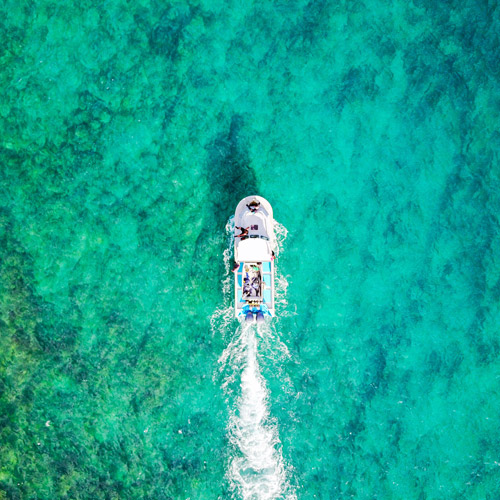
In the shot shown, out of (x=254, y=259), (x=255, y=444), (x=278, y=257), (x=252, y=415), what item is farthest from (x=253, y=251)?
(x=255, y=444)

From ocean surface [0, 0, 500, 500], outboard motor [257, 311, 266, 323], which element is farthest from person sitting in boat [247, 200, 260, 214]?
outboard motor [257, 311, 266, 323]

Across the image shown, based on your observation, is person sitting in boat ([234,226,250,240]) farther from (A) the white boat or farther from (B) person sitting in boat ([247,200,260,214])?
(B) person sitting in boat ([247,200,260,214])

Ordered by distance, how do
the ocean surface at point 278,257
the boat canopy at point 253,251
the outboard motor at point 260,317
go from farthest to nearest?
the ocean surface at point 278,257 → the outboard motor at point 260,317 → the boat canopy at point 253,251

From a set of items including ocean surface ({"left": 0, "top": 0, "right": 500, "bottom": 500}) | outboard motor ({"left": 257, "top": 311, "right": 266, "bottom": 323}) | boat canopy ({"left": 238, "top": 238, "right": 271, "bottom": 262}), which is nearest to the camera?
boat canopy ({"left": 238, "top": 238, "right": 271, "bottom": 262})

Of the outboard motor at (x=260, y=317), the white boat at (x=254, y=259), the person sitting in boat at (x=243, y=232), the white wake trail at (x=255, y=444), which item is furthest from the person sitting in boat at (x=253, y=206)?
the white wake trail at (x=255, y=444)

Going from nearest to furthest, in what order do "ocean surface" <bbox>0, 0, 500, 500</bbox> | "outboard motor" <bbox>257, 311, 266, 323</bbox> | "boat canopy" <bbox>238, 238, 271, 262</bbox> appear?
"boat canopy" <bbox>238, 238, 271, 262</bbox>
"outboard motor" <bbox>257, 311, 266, 323</bbox>
"ocean surface" <bbox>0, 0, 500, 500</bbox>

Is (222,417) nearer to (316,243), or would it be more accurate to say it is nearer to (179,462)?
(179,462)

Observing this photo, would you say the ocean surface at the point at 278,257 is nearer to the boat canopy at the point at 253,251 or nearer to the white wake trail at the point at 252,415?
the white wake trail at the point at 252,415
